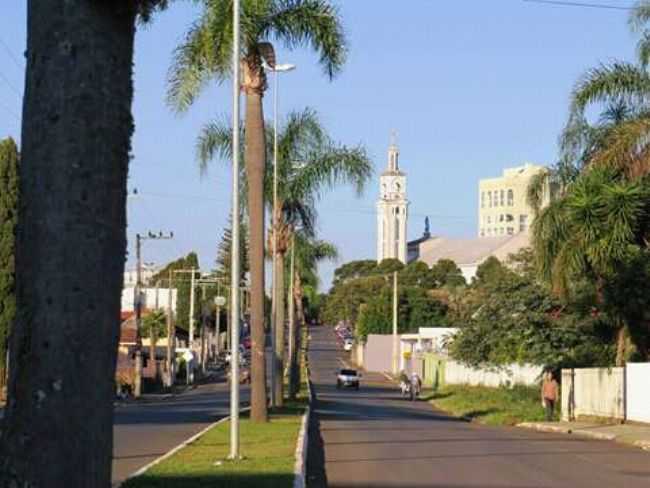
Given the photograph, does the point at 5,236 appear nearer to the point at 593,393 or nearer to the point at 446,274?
the point at 593,393

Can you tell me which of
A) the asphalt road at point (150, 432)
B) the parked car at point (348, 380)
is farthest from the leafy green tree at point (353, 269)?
the asphalt road at point (150, 432)

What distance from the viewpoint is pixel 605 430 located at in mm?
36656

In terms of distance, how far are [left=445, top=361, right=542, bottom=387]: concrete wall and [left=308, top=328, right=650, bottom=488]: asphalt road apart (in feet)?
69.2

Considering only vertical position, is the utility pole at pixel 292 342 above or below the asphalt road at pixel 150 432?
above

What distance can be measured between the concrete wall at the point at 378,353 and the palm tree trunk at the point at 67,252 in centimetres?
11487

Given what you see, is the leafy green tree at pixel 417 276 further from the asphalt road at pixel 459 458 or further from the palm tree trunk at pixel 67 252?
the palm tree trunk at pixel 67 252

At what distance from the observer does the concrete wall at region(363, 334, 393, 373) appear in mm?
121500

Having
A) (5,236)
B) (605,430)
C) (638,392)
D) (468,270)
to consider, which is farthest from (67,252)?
(468,270)

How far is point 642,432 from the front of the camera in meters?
34.7

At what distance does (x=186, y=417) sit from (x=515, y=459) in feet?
58.8

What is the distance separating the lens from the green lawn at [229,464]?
621 inches

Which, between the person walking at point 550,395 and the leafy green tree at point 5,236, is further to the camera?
Result: the leafy green tree at point 5,236

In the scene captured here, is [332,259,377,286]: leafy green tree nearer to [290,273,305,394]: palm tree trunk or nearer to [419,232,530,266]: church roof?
[419,232,530,266]: church roof

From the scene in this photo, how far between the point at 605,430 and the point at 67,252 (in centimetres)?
3287
